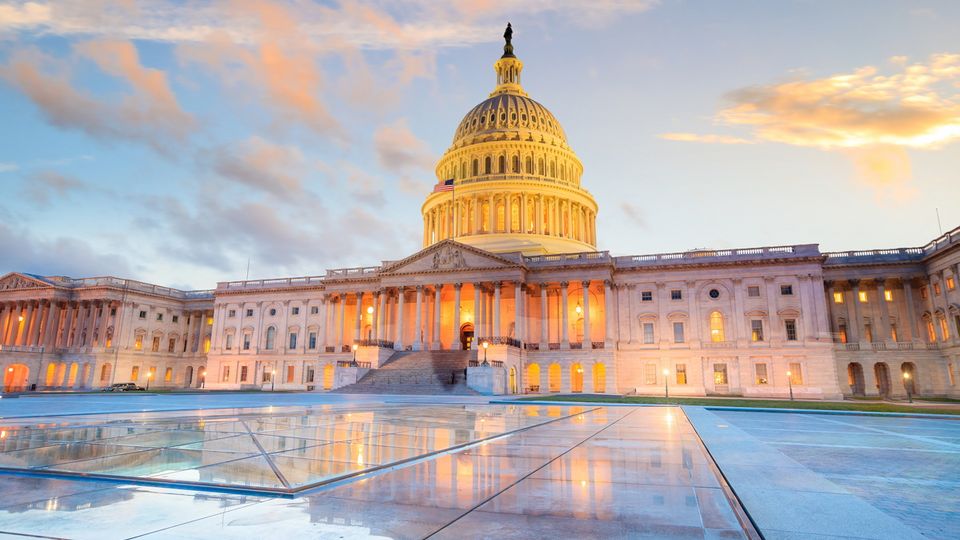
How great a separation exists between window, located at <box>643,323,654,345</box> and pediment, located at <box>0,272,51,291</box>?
83653 millimetres

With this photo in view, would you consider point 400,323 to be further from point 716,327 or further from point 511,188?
point 716,327

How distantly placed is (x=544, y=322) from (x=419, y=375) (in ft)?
56.9

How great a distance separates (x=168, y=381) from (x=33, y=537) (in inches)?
3806

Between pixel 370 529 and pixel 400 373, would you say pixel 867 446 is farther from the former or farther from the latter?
pixel 400 373

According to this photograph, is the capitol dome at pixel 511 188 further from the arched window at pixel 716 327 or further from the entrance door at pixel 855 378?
the entrance door at pixel 855 378

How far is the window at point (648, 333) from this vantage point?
2522 inches

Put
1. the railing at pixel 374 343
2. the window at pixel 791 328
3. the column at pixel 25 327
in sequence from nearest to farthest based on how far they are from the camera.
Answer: the window at pixel 791 328, the railing at pixel 374 343, the column at pixel 25 327

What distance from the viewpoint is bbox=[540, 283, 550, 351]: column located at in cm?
6378

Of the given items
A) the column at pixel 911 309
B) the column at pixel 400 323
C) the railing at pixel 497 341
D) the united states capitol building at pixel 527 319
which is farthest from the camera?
the column at pixel 400 323

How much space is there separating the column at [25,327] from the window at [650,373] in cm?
8672

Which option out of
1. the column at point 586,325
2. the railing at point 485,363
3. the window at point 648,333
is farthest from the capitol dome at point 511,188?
the railing at point 485,363

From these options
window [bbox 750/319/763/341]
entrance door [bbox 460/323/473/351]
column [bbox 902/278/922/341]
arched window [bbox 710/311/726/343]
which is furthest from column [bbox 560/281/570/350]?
column [bbox 902/278/922/341]

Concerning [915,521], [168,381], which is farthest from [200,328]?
[915,521]

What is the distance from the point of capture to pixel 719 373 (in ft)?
200
